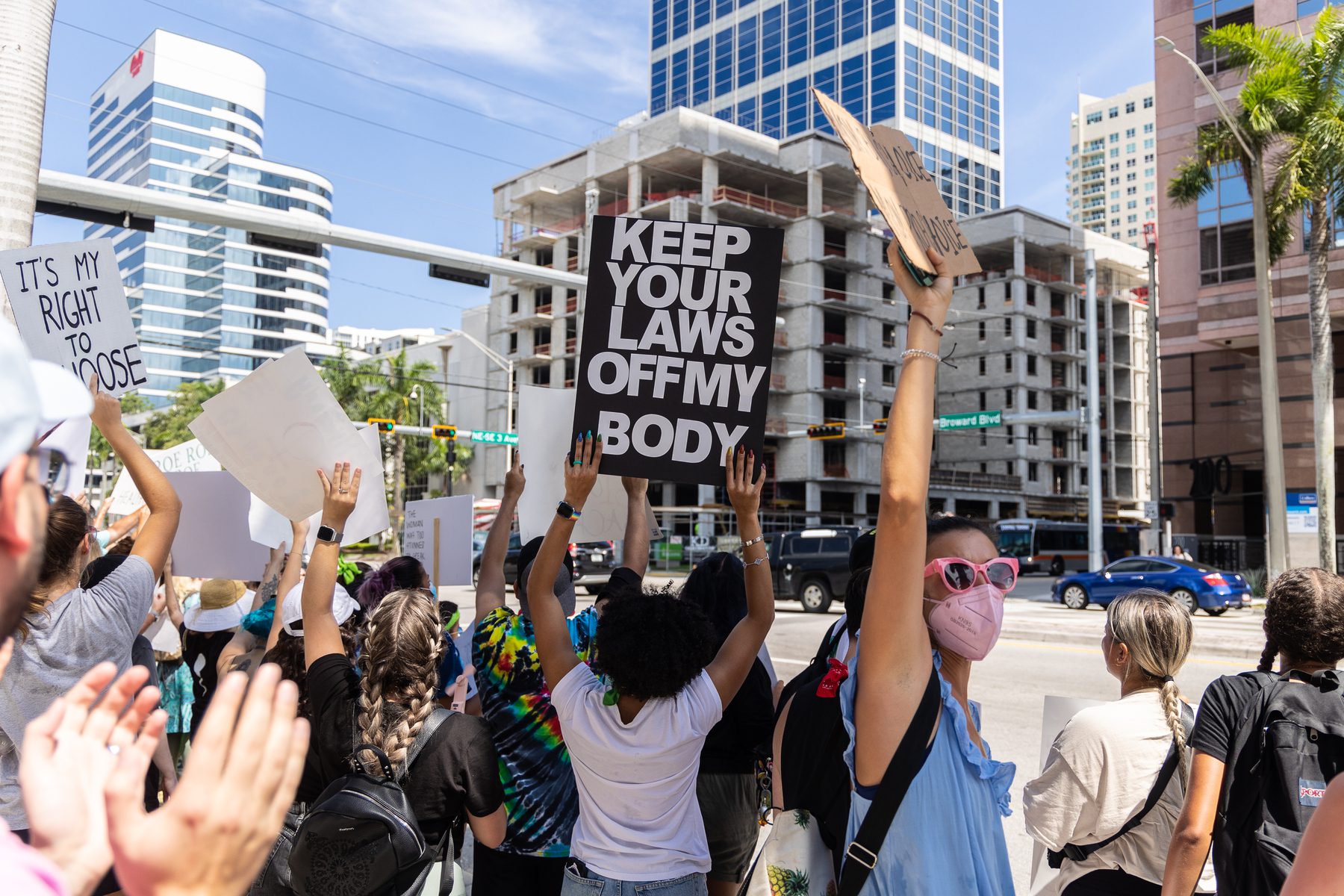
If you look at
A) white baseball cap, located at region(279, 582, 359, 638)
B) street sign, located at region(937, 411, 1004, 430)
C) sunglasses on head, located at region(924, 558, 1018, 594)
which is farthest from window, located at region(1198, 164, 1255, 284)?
sunglasses on head, located at region(924, 558, 1018, 594)

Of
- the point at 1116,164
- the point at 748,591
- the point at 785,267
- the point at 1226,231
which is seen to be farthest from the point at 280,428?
the point at 1116,164

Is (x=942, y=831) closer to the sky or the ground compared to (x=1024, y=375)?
closer to the ground

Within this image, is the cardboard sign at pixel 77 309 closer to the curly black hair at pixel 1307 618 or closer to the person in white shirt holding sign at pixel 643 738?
the person in white shirt holding sign at pixel 643 738

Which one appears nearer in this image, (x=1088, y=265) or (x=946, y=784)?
(x=946, y=784)

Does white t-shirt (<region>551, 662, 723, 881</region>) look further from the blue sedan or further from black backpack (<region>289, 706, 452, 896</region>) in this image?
the blue sedan

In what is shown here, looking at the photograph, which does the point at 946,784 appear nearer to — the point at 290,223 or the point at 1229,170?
the point at 290,223

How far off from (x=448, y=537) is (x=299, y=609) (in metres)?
2.00

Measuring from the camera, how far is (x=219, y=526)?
5.22 metres

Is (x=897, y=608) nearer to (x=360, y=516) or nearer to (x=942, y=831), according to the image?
(x=942, y=831)

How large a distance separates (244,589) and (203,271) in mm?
132135

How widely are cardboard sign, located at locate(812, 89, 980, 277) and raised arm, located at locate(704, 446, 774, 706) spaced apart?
91 centimetres

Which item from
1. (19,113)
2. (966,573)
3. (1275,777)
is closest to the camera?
(966,573)

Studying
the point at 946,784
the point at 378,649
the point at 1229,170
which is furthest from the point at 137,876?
the point at 1229,170

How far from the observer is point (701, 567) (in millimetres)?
3799
